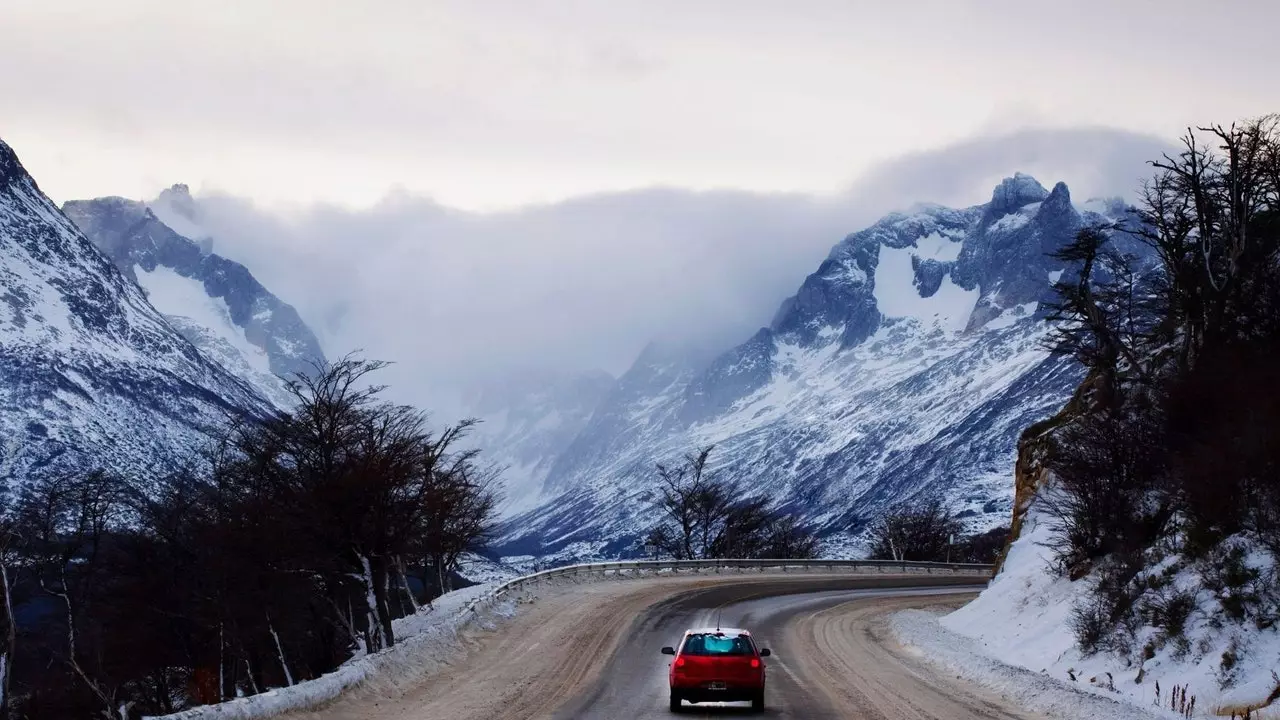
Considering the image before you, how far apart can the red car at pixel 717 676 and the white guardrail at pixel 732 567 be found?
22830 mm

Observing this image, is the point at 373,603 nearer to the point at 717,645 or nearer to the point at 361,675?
the point at 361,675

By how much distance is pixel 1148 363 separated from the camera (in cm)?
3978

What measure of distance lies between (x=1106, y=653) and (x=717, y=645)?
347 inches

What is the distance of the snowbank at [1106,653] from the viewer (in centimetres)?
1871

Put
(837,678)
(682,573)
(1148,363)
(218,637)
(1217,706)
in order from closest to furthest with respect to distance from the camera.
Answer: (1217,706), (837,678), (1148,363), (218,637), (682,573)

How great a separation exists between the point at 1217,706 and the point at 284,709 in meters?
15.4

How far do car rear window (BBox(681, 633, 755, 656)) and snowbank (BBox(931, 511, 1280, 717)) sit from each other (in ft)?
22.2

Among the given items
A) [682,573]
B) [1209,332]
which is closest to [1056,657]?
[1209,332]

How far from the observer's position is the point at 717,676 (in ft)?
64.2

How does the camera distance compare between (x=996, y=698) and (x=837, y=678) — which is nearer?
(x=996, y=698)

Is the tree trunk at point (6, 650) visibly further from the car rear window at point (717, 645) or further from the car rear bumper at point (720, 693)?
the car rear bumper at point (720, 693)

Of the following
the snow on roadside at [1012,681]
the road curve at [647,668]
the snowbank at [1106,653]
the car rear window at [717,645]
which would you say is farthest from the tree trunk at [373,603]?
the snowbank at [1106,653]

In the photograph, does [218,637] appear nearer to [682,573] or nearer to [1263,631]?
[682,573]

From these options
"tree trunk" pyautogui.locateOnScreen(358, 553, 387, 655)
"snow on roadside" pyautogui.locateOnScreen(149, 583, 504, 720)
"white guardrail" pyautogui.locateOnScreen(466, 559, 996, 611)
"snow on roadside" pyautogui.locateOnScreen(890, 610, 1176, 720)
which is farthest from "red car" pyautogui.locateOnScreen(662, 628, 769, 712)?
"white guardrail" pyautogui.locateOnScreen(466, 559, 996, 611)
